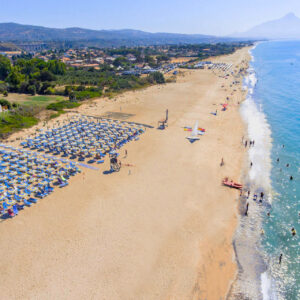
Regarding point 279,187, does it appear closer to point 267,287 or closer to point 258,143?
point 258,143

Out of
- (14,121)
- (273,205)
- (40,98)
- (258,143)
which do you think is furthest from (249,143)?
(40,98)

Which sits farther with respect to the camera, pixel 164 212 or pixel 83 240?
pixel 164 212

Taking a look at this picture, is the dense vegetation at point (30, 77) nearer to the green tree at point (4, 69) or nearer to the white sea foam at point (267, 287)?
the green tree at point (4, 69)

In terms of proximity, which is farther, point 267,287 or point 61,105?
point 61,105

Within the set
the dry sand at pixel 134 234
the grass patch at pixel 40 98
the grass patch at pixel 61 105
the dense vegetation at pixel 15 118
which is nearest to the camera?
the dry sand at pixel 134 234

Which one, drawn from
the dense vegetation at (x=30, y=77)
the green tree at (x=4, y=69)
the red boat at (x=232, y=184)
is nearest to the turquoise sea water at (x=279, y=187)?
the red boat at (x=232, y=184)

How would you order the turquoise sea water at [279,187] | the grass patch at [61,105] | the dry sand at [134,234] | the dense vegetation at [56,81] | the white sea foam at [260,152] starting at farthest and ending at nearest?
the dense vegetation at [56,81]
the grass patch at [61,105]
the turquoise sea water at [279,187]
the white sea foam at [260,152]
the dry sand at [134,234]

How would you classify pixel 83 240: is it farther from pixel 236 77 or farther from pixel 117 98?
pixel 236 77

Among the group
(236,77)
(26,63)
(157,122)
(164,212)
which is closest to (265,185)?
(164,212)
